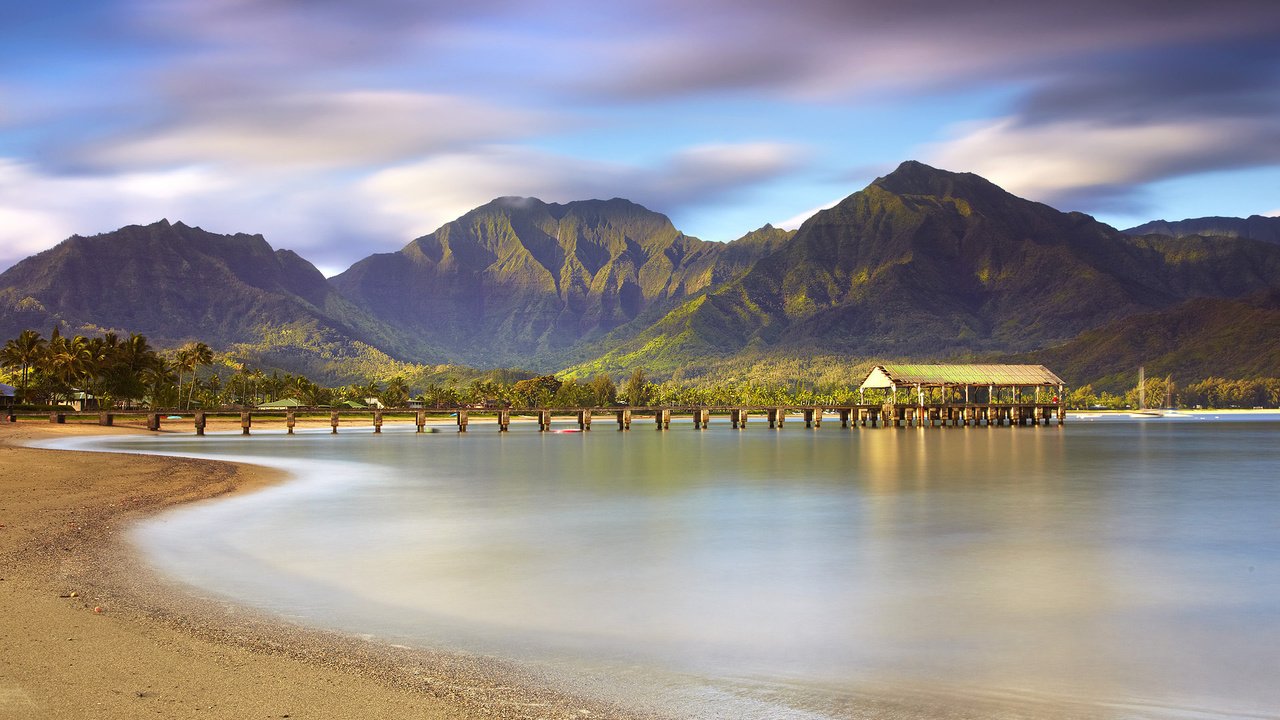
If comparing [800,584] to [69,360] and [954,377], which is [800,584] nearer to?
[69,360]

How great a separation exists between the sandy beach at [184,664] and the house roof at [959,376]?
A: 13312 cm

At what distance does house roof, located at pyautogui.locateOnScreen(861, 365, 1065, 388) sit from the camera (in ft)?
477

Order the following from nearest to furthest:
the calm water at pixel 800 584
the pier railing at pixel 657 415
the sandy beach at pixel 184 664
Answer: the sandy beach at pixel 184 664 < the calm water at pixel 800 584 < the pier railing at pixel 657 415

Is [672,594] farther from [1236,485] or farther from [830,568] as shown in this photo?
[1236,485]

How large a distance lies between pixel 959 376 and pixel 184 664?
147 metres

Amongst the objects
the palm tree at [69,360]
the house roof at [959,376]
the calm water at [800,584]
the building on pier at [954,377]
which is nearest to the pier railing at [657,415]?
the building on pier at [954,377]

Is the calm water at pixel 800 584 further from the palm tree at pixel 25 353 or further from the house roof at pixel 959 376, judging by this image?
the palm tree at pixel 25 353

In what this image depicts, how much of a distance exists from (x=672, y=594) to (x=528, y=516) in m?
16.3

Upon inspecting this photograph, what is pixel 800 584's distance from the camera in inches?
842

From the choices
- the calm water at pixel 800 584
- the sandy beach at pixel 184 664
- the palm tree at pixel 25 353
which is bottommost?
the calm water at pixel 800 584

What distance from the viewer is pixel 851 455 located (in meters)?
78.1

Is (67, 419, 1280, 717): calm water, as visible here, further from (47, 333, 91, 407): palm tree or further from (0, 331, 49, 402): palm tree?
(0, 331, 49, 402): palm tree

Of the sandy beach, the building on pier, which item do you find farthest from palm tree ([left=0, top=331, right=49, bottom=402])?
the sandy beach

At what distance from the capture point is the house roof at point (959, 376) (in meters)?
146
